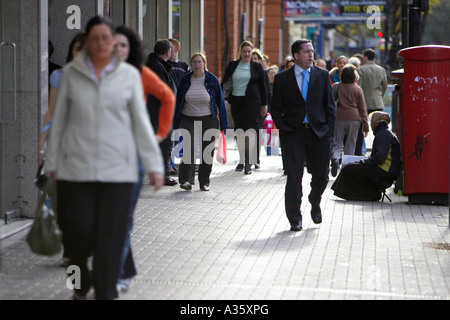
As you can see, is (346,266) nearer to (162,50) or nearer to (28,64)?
(28,64)

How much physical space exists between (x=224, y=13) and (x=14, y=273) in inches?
789

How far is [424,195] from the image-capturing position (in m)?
12.0

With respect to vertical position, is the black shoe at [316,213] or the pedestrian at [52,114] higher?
the pedestrian at [52,114]

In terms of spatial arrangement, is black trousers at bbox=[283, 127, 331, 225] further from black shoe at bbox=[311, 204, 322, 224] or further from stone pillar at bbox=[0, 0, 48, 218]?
stone pillar at bbox=[0, 0, 48, 218]

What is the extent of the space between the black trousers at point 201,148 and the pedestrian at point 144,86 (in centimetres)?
605

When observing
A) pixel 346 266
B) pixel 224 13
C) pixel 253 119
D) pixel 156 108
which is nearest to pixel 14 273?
pixel 346 266

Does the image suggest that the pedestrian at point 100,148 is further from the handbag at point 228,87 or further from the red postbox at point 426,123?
the handbag at point 228,87

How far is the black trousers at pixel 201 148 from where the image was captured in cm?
1277

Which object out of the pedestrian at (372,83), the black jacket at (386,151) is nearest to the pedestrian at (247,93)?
the pedestrian at (372,83)

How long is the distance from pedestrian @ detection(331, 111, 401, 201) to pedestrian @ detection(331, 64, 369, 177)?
2.93 meters

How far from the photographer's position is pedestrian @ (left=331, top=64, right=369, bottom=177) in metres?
15.4

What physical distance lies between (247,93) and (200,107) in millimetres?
2316

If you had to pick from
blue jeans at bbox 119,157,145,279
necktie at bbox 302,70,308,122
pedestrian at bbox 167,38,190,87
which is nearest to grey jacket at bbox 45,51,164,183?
blue jeans at bbox 119,157,145,279

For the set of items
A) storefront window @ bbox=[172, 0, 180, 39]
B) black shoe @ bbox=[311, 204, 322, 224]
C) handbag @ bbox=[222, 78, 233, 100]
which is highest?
storefront window @ bbox=[172, 0, 180, 39]
